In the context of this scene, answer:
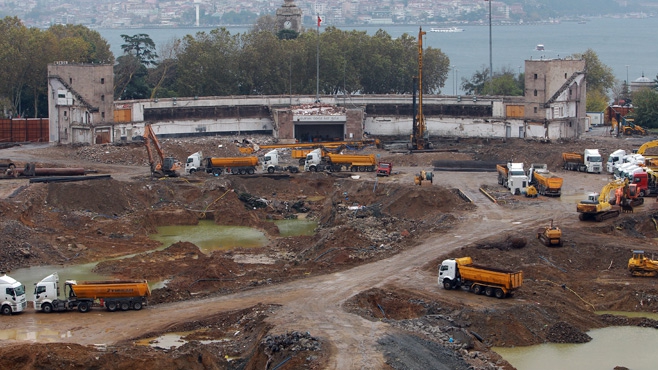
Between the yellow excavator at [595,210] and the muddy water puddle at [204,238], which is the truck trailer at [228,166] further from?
the yellow excavator at [595,210]

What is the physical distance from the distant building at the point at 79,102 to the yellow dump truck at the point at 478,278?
151ft

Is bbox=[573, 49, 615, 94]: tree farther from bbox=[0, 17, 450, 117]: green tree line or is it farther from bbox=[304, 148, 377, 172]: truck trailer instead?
bbox=[304, 148, 377, 172]: truck trailer

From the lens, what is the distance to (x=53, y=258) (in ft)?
182

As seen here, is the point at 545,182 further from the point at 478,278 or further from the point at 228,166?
the point at 478,278

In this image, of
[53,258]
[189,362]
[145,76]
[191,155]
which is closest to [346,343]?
[189,362]

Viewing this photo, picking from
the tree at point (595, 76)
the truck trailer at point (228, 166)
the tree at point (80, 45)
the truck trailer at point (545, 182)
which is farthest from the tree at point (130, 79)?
the truck trailer at point (545, 182)

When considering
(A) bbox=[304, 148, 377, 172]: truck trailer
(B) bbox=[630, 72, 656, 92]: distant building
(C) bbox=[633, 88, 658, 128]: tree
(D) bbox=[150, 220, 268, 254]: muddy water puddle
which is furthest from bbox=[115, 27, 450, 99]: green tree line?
(D) bbox=[150, 220, 268, 254]: muddy water puddle

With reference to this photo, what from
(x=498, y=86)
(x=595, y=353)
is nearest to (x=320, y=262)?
→ (x=595, y=353)

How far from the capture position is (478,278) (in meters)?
45.1

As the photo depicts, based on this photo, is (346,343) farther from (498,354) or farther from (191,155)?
(191,155)

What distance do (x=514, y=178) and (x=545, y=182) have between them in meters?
1.85

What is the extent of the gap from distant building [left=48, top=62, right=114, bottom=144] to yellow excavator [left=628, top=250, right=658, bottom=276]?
159 feet

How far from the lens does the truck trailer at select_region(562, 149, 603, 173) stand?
75.9 metres

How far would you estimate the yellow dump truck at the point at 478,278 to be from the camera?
145 ft
